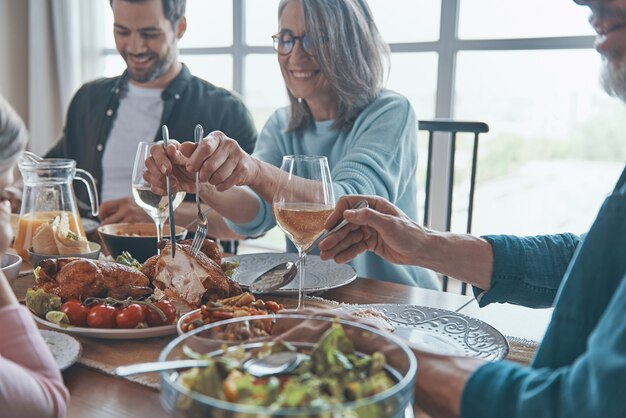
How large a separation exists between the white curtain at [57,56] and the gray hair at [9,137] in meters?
3.59

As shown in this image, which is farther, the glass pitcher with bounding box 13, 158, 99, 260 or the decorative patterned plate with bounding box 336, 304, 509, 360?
the glass pitcher with bounding box 13, 158, 99, 260

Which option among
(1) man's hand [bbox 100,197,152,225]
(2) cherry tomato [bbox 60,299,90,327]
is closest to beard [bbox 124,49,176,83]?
(1) man's hand [bbox 100,197,152,225]

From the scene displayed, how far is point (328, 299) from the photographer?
4.06 feet

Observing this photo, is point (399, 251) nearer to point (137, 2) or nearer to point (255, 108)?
point (137, 2)

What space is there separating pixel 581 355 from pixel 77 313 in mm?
728

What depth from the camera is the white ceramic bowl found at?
1.10 metres

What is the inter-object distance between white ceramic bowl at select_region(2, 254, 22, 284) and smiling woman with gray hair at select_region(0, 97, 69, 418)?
0.42 metres

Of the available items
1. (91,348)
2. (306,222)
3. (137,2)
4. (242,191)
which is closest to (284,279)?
(306,222)

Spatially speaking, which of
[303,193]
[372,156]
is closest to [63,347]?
[303,193]

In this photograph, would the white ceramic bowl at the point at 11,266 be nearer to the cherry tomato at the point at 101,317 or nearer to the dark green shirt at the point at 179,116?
the cherry tomato at the point at 101,317

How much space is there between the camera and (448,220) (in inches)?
73.7

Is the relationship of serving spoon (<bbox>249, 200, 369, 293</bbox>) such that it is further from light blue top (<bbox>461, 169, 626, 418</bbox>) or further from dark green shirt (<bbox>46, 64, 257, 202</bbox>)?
dark green shirt (<bbox>46, 64, 257, 202</bbox>)

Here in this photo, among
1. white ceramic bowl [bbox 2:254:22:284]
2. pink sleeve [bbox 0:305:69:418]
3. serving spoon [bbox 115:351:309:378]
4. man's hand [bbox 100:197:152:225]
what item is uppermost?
serving spoon [bbox 115:351:309:378]

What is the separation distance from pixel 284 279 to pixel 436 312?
0.30 m
